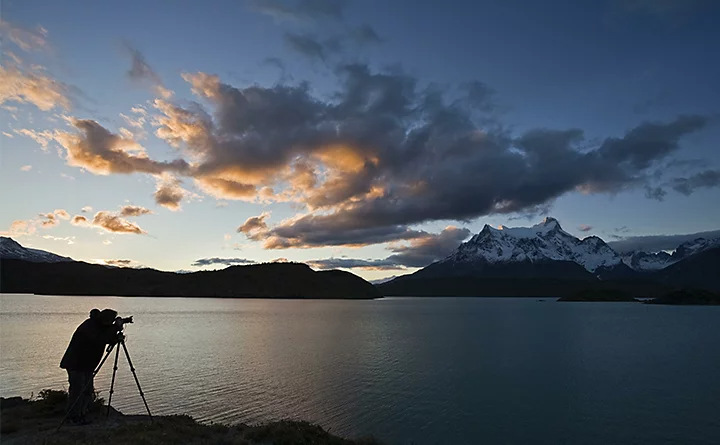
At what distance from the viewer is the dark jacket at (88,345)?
2019cm

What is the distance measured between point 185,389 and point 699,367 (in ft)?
179

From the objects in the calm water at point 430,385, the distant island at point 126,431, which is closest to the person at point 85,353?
the distant island at point 126,431

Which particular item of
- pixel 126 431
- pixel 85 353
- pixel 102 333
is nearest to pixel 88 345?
pixel 85 353

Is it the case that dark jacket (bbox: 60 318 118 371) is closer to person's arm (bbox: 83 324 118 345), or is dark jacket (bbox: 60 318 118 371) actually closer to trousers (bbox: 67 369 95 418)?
person's arm (bbox: 83 324 118 345)

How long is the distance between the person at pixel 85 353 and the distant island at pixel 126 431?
0.93m

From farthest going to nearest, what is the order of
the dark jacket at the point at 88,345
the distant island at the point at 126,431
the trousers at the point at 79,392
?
the trousers at the point at 79,392, the dark jacket at the point at 88,345, the distant island at the point at 126,431

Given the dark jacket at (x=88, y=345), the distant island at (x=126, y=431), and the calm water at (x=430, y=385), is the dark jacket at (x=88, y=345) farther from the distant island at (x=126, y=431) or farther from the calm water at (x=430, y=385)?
the calm water at (x=430, y=385)

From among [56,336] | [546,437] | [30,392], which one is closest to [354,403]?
[546,437]

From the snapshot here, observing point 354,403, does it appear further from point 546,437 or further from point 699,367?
point 699,367

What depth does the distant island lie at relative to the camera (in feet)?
61.6

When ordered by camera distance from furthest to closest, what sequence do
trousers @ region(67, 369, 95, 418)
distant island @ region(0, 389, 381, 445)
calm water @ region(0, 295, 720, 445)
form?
calm water @ region(0, 295, 720, 445) → trousers @ region(67, 369, 95, 418) → distant island @ region(0, 389, 381, 445)

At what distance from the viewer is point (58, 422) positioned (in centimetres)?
2127

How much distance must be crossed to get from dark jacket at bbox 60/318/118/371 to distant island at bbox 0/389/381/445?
9.02 feet

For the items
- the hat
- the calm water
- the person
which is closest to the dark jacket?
the person
